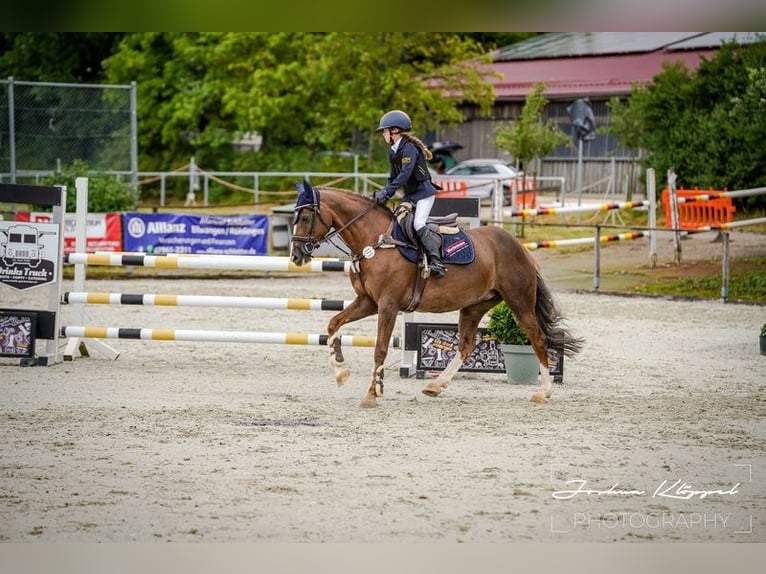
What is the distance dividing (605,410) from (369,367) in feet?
10.1

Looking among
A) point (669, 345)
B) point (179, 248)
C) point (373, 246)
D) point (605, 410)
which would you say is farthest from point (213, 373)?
point (179, 248)

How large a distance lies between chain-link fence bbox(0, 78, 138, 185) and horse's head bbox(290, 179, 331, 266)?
46.5 feet

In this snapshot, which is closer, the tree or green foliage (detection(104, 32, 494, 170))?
green foliage (detection(104, 32, 494, 170))

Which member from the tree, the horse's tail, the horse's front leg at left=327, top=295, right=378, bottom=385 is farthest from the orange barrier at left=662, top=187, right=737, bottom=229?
the tree

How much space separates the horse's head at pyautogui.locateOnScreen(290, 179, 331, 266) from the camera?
30.6ft

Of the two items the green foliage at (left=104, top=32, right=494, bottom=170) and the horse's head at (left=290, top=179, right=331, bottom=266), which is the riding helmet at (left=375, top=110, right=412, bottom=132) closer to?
the horse's head at (left=290, top=179, right=331, bottom=266)

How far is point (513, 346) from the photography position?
10711 millimetres

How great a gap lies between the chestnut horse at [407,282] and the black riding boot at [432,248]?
0.12 meters

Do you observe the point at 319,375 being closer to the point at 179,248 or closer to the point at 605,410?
the point at 605,410

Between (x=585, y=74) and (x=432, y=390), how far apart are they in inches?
1231

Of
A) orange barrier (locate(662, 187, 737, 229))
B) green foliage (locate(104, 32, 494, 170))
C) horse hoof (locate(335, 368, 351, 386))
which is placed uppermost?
green foliage (locate(104, 32, 494, 170))

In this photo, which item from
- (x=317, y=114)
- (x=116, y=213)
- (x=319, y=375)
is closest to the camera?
(x=319, y=375)

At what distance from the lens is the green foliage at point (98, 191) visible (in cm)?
2195

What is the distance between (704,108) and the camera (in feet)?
90.6
